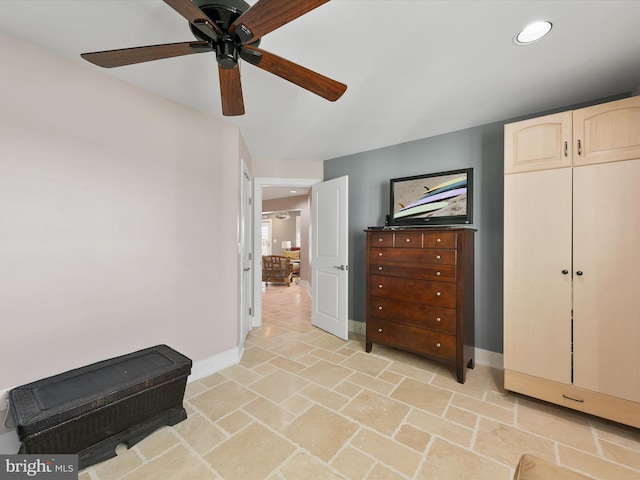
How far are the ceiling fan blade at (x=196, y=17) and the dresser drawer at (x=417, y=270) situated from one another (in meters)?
2.35

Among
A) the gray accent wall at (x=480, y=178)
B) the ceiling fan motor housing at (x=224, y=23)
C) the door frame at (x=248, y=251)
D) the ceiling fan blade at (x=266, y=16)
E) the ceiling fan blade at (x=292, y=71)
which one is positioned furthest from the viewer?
the door frame at (x=248, y=251)

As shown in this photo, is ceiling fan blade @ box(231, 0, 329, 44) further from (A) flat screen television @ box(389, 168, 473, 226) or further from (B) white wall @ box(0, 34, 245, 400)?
(A) flat screen television @ box(389, 168, 473, 226)

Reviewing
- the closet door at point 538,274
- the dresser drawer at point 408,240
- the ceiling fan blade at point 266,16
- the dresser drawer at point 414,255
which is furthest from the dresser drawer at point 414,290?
the ceiling fan blade at point 266,16

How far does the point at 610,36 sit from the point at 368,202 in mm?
Result: 2371

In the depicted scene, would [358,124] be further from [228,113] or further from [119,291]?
[119,291]

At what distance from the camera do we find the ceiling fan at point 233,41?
3.15 ft

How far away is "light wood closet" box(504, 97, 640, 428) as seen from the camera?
5.85 feet

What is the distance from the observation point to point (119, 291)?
1990mm

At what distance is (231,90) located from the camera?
1.45m

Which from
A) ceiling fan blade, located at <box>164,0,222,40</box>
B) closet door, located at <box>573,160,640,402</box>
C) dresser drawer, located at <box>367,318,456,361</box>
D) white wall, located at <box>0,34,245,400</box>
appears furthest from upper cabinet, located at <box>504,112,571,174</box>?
white wall, located at <box>0,34,245,400</box>

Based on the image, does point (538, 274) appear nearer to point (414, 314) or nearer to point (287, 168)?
point (414, 314)

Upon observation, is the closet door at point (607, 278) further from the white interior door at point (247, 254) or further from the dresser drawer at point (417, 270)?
the white interior door at point (247, 254)

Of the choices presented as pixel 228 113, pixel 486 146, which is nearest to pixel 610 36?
pixel 486 146

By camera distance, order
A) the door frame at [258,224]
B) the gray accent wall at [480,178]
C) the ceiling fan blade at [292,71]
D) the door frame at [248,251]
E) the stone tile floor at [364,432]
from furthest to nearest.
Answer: the door frame at [258,224] → the door frame at [248,251] → the gray accent wall at [480,178] → the stone tile floor at [364,432] → the ceiling fan blade at [292,71]
